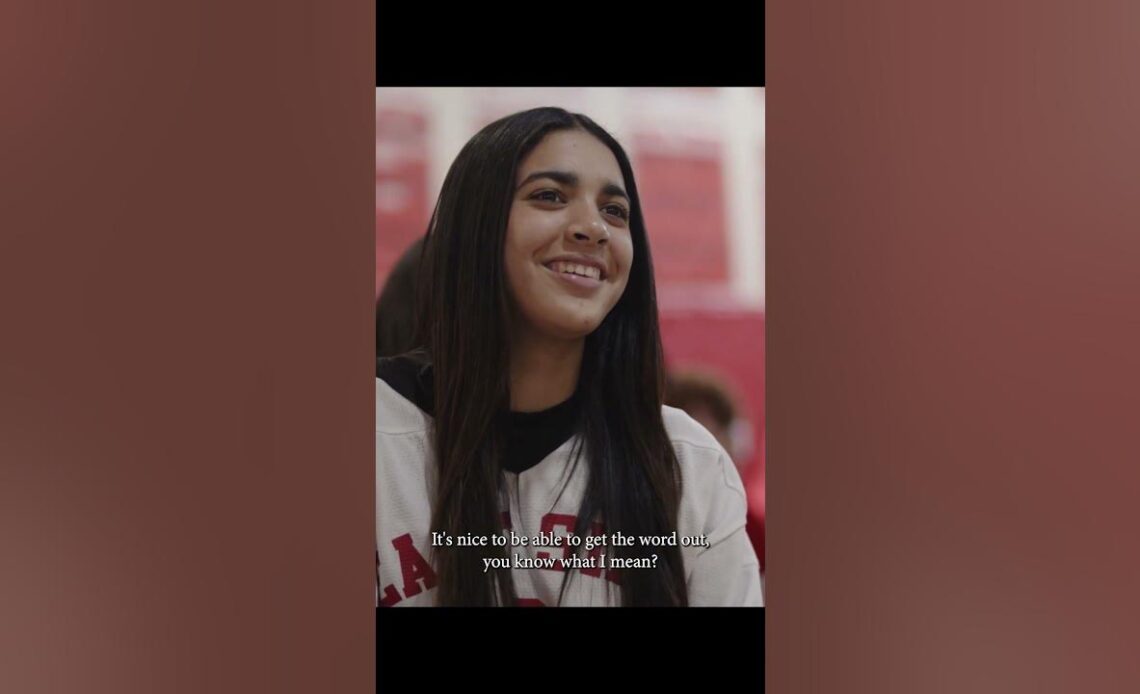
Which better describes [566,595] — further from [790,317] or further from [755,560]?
[790,317]

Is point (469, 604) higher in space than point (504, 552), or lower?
lower

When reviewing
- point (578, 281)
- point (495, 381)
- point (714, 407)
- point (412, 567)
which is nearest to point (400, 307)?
point (495, 381)

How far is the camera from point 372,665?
5.66 feet

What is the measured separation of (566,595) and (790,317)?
28.0 inches

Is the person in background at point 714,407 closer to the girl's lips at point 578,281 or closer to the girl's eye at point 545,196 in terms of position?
the girl's lips at point 578,281

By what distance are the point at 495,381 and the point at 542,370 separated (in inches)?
3.8

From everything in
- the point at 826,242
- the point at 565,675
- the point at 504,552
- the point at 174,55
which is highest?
the point at 174,55

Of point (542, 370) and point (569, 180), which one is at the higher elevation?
point (569, 180)

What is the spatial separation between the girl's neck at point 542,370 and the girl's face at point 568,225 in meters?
0.08

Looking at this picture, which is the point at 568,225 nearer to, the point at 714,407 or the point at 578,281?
the point at 578,281

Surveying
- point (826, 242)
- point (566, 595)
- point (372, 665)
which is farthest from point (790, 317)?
point (372, 665)

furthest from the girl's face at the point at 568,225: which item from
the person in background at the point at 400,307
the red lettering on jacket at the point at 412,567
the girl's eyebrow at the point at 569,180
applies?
the red lettering on jacket at the point at 412,567

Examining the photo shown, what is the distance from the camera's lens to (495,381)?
171 centimetres

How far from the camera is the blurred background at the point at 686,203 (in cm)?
170
